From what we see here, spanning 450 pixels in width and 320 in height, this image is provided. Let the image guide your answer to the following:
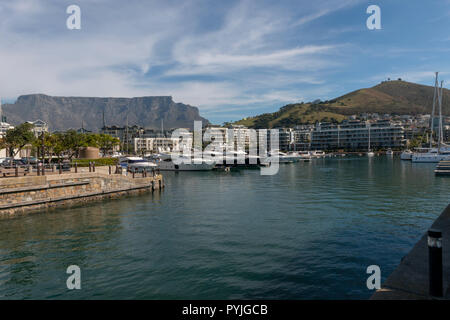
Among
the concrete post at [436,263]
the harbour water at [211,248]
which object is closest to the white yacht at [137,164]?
the harbour water at [211,248]

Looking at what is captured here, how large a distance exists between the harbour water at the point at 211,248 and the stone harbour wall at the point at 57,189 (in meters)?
2.08

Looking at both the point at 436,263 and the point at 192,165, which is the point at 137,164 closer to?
the point at 192,165

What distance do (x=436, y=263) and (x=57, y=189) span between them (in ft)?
95.4

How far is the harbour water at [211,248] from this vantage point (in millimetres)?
11258

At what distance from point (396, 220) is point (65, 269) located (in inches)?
743

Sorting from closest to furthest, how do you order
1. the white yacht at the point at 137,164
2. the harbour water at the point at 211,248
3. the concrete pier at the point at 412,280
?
the concrete pier at the point at 412,280
the harbour water at the point at 211,248
the white yacht at the point at 137,164

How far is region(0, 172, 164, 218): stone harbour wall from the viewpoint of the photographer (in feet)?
→ 82.4

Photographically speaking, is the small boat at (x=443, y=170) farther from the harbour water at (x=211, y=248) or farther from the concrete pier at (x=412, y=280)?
the concrete pier at (x=412, y=280)

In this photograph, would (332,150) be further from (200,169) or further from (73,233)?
(73,233)

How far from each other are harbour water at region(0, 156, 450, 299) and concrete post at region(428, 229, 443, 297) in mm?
3480

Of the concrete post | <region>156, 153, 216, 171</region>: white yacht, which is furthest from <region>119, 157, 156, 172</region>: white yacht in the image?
the concrete post

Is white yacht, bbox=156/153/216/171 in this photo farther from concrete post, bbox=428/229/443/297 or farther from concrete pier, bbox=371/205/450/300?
concrete post, bbox=428/229/443/297

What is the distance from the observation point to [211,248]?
51.5 feet
